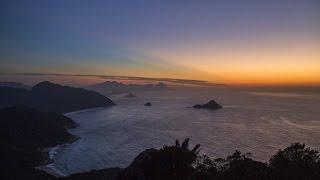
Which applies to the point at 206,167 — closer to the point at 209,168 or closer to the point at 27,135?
the point at 209,168

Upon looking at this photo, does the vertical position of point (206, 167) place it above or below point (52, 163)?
above

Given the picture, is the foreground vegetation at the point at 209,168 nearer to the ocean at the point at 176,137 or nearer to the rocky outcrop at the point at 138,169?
the rocky outcrop at the point at 138,169

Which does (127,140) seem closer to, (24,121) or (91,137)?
(91,137)

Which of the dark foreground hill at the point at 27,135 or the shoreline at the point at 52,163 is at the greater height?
the dark foreground hill at the point at 27,135

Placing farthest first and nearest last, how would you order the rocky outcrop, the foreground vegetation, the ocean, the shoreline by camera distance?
the ocean < the shoreline < the rocky outcrop < the foreground vegetation

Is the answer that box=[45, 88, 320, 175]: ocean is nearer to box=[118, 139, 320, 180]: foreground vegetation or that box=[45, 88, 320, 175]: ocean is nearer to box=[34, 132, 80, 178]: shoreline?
box=[34, 132, 80, 178]: shoreline

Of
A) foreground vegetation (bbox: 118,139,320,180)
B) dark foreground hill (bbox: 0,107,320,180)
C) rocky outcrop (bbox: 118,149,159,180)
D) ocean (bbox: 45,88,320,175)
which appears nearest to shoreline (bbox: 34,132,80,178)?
ocean (bbox: 45,88,320,175)

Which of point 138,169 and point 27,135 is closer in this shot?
point 138,169

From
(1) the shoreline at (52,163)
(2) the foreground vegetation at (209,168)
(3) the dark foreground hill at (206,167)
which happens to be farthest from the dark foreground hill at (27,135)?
(2) the foreground vegetation at (209,168)

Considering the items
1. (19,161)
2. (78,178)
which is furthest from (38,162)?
(78,178)

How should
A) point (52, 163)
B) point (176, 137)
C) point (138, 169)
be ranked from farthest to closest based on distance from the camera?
1. point (176, 137)
2. point (52, 163)
3. point (138, 169)

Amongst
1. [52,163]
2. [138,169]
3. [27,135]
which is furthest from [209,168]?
[27,135]
